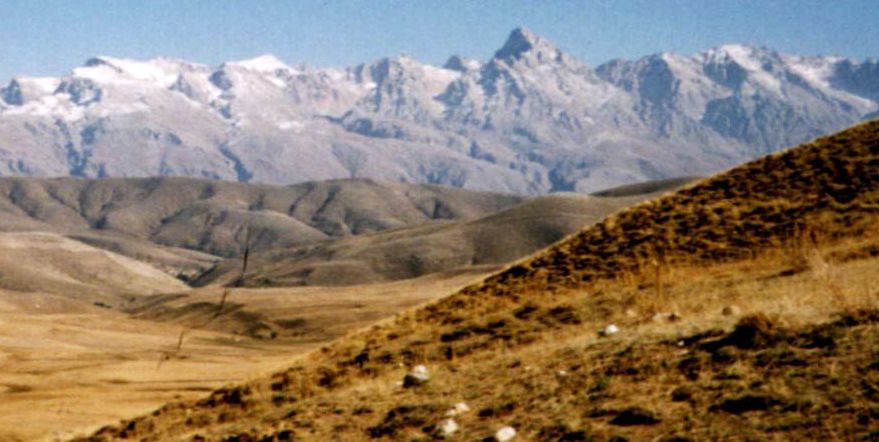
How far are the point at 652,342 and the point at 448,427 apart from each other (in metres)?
3.44

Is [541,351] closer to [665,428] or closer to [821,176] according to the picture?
[665,428]

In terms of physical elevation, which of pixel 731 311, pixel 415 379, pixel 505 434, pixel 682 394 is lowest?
pixel 415 379

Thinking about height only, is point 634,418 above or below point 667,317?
below

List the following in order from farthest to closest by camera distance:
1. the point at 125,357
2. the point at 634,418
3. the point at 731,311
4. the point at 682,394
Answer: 1. the point at 125,357
2. the point at 731,311
3. the point at 682,394
4. the point at 634,418

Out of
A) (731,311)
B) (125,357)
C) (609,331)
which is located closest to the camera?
(731,311)

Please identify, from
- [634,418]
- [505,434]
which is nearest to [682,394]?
[634,418]

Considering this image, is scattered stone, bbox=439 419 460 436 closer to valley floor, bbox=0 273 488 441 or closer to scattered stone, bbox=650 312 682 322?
scattered stone, bbox=650 312 682 322

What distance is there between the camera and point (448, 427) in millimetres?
11562

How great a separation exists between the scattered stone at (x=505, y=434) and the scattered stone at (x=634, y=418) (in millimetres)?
1164

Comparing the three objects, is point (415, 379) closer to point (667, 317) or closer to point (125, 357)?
point (667, 317)

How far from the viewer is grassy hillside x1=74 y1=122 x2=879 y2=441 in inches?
409

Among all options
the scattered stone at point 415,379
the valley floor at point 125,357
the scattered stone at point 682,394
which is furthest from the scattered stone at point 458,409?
the valley floor at point 125,357

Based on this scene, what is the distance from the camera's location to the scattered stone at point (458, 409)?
40.0 feet

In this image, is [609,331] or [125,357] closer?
[609,331]
